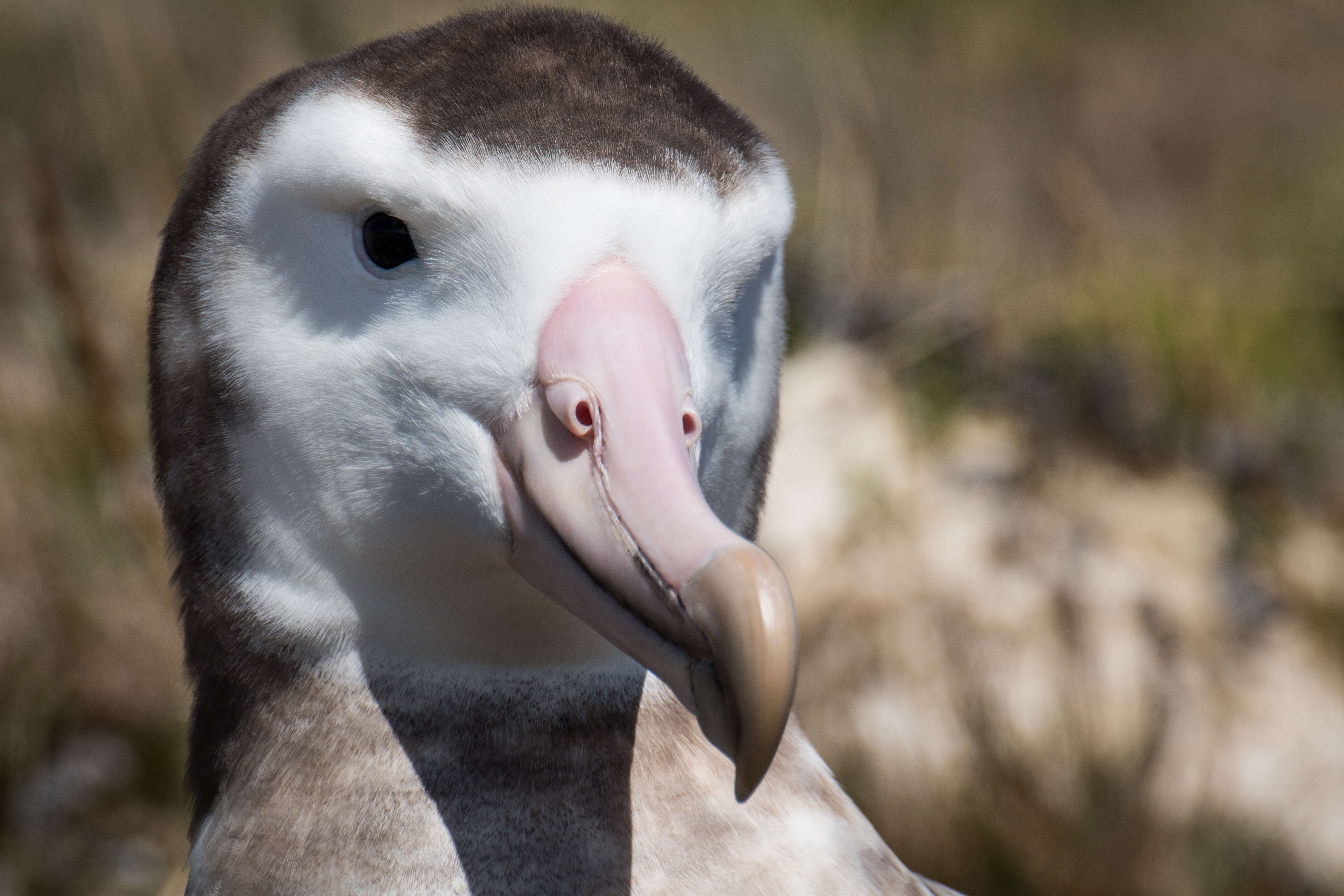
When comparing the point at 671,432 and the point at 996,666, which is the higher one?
the point at 671,432

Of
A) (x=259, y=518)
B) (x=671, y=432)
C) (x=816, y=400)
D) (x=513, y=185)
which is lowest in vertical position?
(x=816, y=400)

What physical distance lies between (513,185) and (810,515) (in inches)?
102

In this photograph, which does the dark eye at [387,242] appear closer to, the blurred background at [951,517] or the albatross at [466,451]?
the albatross at [466,451]

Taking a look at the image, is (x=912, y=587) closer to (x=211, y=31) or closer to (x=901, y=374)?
(x=901, y=374)

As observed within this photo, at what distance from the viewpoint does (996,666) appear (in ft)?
10.3

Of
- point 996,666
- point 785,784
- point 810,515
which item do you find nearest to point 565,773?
point 785,784

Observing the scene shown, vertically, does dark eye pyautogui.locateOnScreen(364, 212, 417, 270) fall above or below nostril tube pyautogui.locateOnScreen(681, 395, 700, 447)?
above

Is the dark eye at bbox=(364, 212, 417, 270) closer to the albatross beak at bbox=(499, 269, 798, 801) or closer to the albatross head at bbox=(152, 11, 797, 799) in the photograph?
the albatross head at bbox=(152, 11, 797, 799)

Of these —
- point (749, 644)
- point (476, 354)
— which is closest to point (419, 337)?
point (476, 354)

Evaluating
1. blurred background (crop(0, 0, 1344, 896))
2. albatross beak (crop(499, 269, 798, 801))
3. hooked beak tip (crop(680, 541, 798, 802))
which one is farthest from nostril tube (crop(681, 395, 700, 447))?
blurred background (crop(0, 0, 1344, 896))

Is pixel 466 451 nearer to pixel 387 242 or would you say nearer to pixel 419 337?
pixel 419 337

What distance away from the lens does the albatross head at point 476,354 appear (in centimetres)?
109

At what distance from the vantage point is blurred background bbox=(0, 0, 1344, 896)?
2.80 m

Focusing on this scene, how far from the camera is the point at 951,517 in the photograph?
368cm
